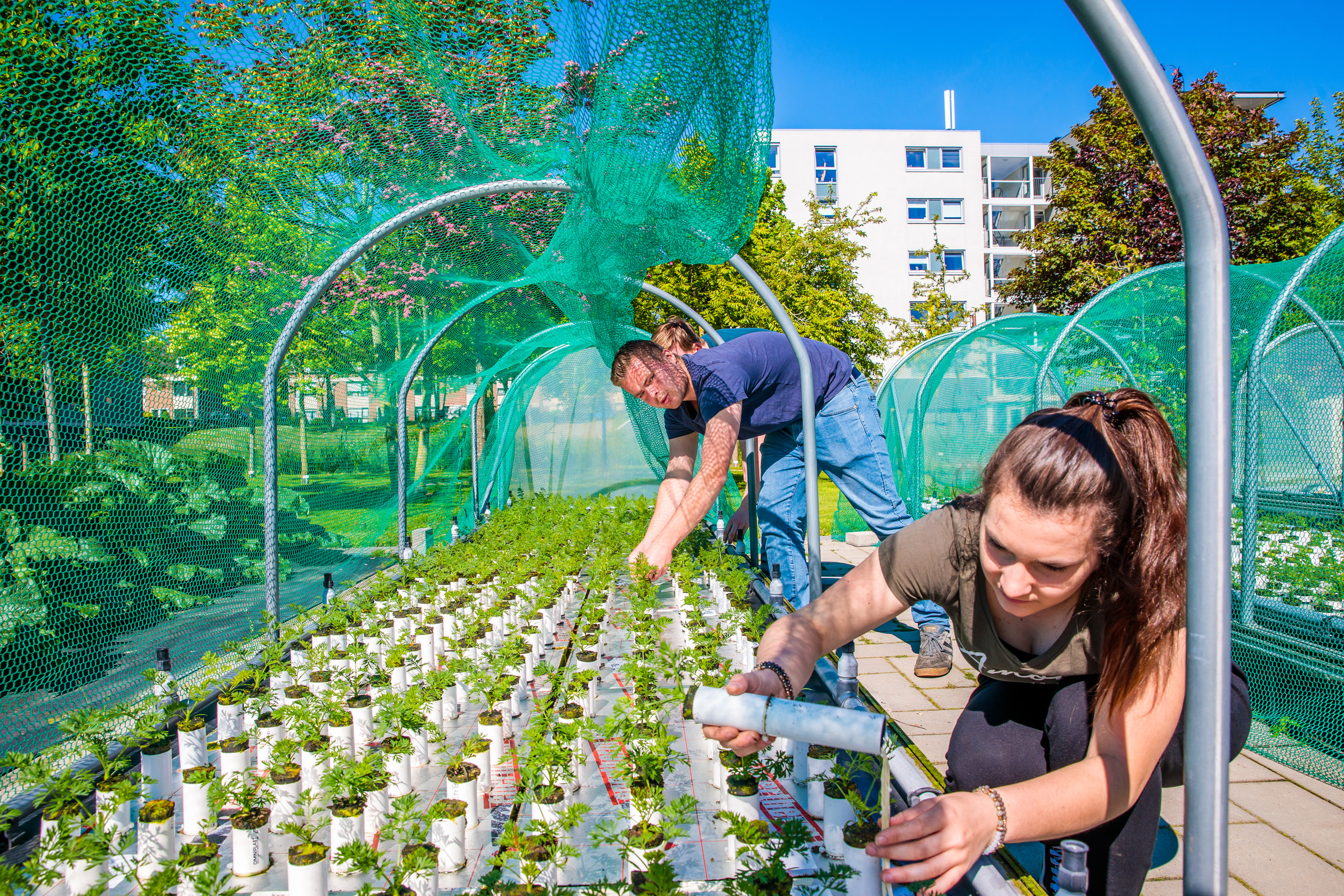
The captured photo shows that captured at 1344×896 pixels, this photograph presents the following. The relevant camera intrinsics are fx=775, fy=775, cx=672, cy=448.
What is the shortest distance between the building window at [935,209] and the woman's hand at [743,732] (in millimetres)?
27761

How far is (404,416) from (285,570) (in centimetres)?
142

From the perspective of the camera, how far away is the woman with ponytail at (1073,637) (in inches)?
53.4

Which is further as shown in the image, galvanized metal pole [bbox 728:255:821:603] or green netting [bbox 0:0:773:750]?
galvanized metal pole [bbox 728:255:821:603]

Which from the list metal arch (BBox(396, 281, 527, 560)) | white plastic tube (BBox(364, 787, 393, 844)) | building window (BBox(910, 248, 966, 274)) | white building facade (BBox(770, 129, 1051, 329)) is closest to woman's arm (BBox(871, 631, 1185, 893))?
white plastic tube (BBox(364, 787, 393, 844))

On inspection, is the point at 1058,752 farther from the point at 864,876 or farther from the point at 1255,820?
the point at 1255,820

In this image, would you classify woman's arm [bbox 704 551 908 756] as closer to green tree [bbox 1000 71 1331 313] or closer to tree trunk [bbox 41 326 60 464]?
tree trunk [bbox 41 326 60 464]

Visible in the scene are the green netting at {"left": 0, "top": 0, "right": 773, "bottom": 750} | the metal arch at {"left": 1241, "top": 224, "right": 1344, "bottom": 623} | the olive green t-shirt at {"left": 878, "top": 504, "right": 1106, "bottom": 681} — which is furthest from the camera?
the metal arch at {"left": 1241, "top": 224, "right": 1344, "bottom": 623}

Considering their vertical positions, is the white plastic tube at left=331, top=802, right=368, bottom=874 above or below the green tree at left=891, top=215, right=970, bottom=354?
below

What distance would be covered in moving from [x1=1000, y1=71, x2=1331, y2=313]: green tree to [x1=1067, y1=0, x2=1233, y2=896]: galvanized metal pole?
10.6 m

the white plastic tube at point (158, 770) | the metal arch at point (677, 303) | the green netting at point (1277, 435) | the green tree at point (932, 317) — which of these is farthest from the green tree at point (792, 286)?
the white plastic tube at point (158, 770)

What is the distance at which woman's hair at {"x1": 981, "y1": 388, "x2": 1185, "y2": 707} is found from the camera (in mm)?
1425

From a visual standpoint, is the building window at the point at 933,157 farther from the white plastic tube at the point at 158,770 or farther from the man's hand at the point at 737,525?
the white plastic tube at the point at 158,770

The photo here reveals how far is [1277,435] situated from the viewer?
14.5ft

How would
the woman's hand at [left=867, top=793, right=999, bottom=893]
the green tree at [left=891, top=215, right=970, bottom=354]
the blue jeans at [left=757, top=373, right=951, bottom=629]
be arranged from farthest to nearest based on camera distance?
the green tree at [left=891, top=215, right=970, bottom=354] < the blue jeans at [left=757, top=373, right=951, bottom=629] < the woman's hand at [left=867, top=793, right=999, bottom=893]
